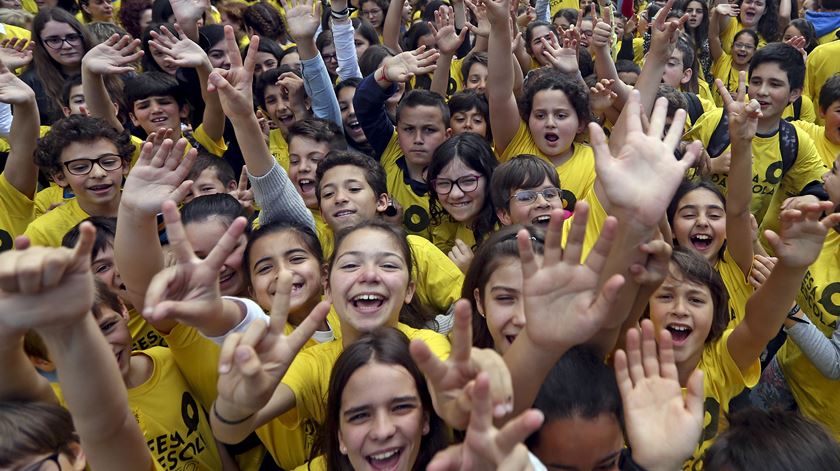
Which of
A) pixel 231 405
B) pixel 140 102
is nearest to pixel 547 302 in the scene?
pixel 231 405

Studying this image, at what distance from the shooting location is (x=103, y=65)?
330cm

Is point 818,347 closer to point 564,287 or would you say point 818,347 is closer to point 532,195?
point 532,195

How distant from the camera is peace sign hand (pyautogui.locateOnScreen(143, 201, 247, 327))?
1.55m

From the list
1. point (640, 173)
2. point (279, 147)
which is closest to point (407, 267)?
point (640, 173)

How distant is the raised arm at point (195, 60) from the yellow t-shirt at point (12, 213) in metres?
0.91

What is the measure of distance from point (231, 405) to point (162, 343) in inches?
39.7

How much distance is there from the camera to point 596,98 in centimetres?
356

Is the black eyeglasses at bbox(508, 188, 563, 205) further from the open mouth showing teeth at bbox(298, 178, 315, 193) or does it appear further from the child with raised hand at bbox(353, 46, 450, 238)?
the open mouth showing teeth at bbox(298, 178, 315, 193)

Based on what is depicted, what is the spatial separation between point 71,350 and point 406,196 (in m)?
2.27

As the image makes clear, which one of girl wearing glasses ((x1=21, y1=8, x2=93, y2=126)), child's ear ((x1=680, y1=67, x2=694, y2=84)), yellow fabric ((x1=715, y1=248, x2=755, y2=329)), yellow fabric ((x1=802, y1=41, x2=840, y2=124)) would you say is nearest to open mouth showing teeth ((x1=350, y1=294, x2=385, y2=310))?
yellow fabric ((x1=715, y1=248, x2=755, y2=329))

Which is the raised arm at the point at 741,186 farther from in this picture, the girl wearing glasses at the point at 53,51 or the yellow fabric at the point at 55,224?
the girl wearing glasses at the point at 53,51

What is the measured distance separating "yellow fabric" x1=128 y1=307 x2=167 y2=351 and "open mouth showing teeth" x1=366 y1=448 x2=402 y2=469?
1.07m

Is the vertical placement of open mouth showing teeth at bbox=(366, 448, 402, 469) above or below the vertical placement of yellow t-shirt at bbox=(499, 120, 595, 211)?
below

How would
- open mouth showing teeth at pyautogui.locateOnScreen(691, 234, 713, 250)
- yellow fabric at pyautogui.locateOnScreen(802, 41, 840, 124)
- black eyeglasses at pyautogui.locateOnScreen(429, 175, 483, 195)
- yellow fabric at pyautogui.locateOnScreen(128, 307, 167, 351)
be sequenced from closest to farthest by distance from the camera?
yellow fabric at pyautogui.locateOnScreen(128, 307, 167, 351)
open mouth showing teeth at pyautogui.locateOnScreen(691, 234, 713, 250)
black eyeglasses at pyautogui.locateOnScreen(429, 175, 483, 195)
yellow fabric at pyautogui.locateOnScreen(802, 41, 840, 124)
